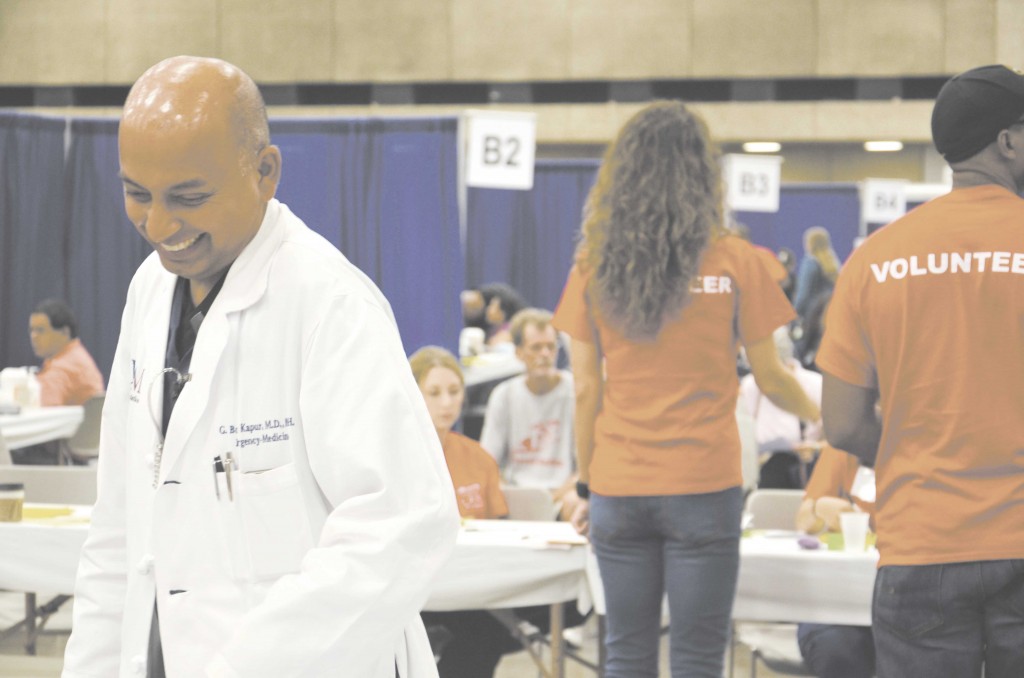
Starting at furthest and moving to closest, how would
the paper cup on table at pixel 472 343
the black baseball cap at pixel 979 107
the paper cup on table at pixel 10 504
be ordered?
the paper cup on table at pixel 472 343 < the paper cup on table at pixel 10 504 < the black baseball cap at pixel 979 107

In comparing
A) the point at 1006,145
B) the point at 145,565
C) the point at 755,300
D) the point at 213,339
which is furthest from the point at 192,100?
the point at 755,300

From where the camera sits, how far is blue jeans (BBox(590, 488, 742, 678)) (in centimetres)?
269

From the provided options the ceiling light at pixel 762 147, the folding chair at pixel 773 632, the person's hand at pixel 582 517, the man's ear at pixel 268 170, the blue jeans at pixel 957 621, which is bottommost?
the folding chair at pixel 773 632

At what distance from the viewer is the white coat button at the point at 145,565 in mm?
1259

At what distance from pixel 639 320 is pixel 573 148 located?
11.9m

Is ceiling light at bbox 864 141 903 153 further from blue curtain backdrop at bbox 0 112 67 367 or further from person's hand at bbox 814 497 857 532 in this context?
person's hand at bbox 814 497 857 532

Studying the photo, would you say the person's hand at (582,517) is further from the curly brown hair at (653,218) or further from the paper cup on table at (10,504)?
the paper cup on table at (10,504)

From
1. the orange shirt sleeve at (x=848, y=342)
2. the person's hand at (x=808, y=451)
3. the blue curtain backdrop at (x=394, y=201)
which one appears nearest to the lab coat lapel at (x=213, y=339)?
the orange shirt sleeve at (x=848, y=342)

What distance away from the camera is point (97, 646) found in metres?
1.34

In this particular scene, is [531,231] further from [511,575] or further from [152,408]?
[152,408]

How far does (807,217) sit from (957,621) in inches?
482

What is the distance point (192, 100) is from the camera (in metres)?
1.15

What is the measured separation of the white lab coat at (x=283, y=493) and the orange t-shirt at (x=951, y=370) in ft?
3.30

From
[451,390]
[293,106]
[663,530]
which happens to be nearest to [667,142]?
[663,530]
